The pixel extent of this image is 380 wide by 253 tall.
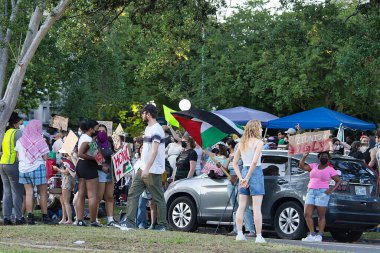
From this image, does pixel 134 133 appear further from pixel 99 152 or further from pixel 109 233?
pixel 109 233

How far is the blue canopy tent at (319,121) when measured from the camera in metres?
29.7

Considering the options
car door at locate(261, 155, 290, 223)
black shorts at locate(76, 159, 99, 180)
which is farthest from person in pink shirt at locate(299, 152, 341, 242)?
black shorts at locate(76, 159, 99, 180)

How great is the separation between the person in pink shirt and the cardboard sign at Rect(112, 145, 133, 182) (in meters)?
3.07

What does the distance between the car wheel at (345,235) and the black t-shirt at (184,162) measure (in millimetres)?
3876

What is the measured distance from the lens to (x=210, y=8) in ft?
76.7

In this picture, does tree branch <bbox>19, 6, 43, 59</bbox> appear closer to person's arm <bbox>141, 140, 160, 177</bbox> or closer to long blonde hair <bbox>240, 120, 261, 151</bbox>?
person's arm <bbox>141, 140, 160, 177</bbox>

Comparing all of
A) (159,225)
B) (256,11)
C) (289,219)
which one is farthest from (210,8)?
(256,11)

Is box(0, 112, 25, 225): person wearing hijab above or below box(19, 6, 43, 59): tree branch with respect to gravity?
below

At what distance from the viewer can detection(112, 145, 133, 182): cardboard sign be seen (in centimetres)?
1697

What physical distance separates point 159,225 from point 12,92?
595 cm

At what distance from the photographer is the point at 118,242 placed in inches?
500

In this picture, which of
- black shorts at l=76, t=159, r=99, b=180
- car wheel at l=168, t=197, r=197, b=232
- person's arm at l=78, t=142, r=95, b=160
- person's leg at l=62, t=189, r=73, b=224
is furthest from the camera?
car wheel at l=168, t=197, r=197, b=232

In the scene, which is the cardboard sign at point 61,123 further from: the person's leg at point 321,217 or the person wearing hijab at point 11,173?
the person's leg at point 321,217

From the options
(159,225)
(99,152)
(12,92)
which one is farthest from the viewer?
(12,92)
